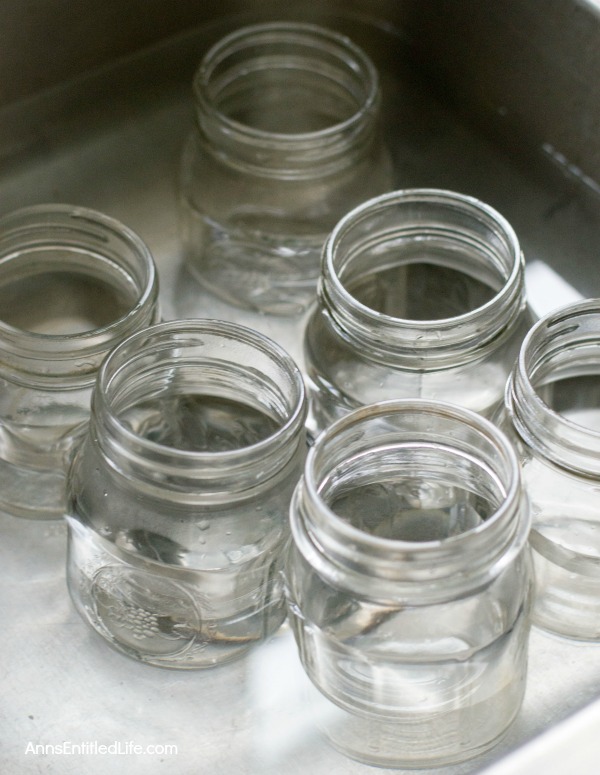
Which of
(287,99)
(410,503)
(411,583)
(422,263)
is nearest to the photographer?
(411,583)

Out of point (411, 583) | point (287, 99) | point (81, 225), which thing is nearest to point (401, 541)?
point (411, 583)

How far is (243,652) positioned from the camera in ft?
2.05

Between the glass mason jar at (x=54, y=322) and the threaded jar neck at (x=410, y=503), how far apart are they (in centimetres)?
14

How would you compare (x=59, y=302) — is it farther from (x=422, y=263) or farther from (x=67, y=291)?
(x=422, y=263)

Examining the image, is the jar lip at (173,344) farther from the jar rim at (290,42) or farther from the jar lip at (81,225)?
the jar rim at (290,42)

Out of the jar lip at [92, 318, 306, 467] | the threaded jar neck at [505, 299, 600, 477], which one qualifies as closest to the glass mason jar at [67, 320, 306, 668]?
the jar lip at [92, 318, 306, 467]

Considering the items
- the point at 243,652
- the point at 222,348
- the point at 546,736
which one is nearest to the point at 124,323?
the point at 222,348

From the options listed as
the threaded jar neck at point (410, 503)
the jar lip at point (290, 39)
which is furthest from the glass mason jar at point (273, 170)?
the threaded jar neck at point (410, 503)

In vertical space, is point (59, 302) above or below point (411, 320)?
below

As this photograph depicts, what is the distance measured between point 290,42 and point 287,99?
0.04 meters

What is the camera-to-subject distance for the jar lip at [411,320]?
1.99 feet

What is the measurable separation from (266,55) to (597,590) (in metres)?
0.43

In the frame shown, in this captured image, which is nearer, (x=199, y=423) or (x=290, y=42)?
(x=199, y=423)

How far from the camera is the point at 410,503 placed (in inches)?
24.3
